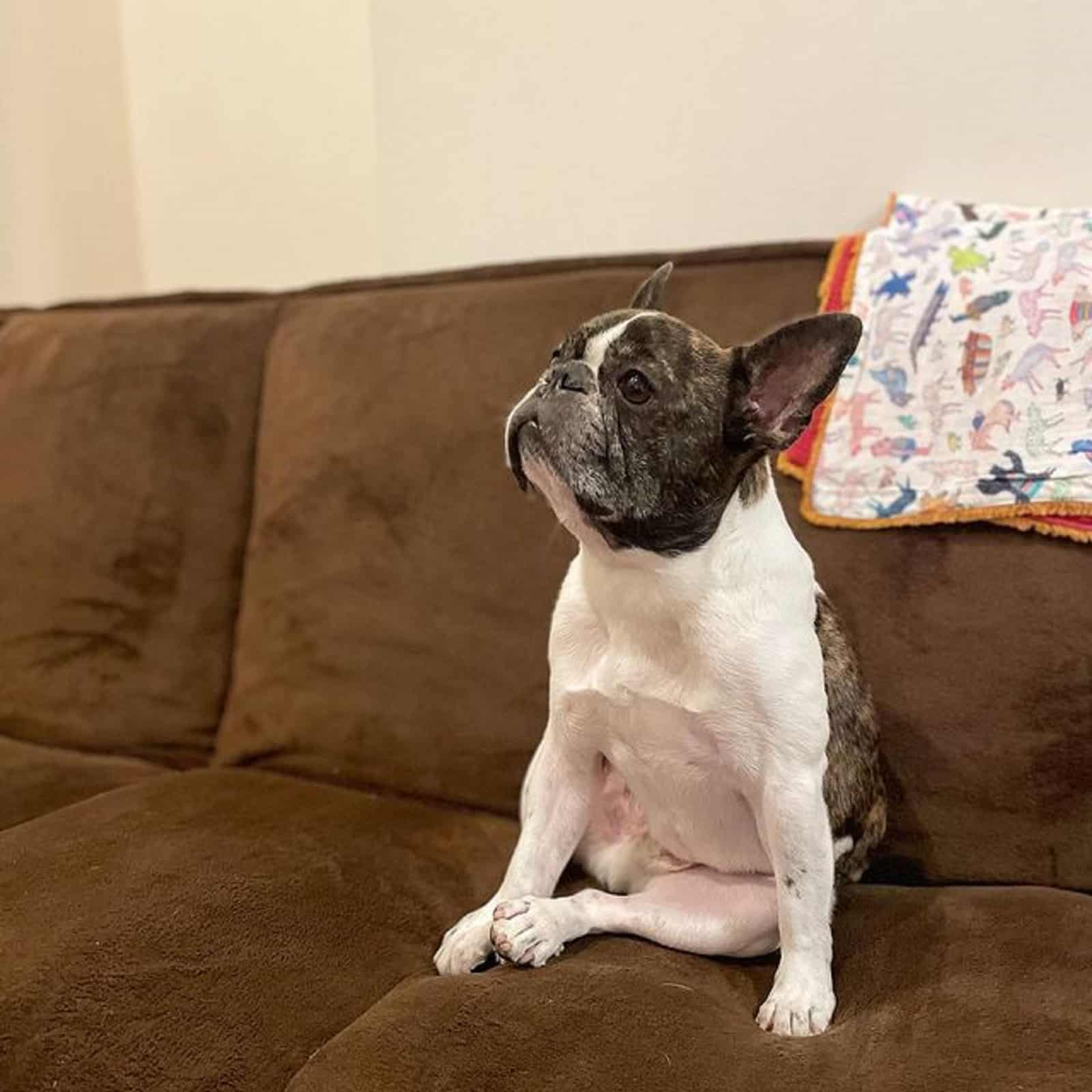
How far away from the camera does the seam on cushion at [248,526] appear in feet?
6.31

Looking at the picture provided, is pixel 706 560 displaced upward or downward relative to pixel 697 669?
upward

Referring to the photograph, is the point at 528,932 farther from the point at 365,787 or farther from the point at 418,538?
the point at 418,538

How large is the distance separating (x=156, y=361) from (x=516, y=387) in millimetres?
669

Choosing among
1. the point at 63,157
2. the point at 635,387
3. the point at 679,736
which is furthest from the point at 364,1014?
the point at 63,157

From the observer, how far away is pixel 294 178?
246cm

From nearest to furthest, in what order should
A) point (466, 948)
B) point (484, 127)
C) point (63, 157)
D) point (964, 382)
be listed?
point (466, 948) < point (964, 382) < point (484, 127) < point (63, 157)

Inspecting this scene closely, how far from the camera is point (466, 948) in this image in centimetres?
126

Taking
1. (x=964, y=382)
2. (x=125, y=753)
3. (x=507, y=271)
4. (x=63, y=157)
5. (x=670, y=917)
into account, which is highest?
(x=63, y=157)

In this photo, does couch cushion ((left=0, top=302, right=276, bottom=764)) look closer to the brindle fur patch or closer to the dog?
the dog

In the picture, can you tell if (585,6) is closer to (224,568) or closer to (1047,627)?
(224,568)

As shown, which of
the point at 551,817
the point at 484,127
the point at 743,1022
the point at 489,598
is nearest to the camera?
the point at 743,1022

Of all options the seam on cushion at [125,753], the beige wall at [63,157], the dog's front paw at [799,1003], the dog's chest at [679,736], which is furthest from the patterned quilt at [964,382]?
the beige wall at [63,157]

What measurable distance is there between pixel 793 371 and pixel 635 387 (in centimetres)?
15

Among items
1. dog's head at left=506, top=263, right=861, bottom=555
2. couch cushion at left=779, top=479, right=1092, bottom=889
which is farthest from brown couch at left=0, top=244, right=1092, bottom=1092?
dog's head at left=506, top=263, right=861, bottom=555
